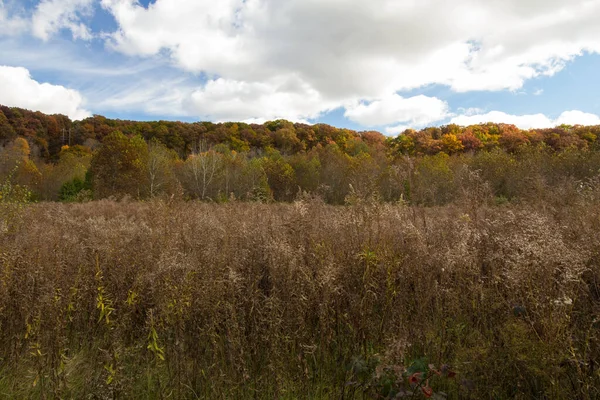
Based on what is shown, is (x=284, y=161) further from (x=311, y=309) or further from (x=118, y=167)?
(x=311, y=309)

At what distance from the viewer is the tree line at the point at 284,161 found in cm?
919

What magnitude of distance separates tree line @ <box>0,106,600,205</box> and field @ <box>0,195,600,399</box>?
1.46 meters

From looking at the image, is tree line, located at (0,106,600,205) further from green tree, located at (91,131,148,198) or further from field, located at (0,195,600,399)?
field, located at (0,195,600,399)

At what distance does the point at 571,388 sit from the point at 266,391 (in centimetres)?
220

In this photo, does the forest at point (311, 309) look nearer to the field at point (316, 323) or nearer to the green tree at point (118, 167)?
the field at point (316, 323)

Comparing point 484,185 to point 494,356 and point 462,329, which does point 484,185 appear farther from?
point 494,356

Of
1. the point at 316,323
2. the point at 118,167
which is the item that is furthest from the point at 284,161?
the point at 316,323

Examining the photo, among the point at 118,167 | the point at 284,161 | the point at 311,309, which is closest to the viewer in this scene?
the point at 311,309

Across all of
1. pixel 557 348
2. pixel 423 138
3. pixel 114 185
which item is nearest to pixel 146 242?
pixel 557 348

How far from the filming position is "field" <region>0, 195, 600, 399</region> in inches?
103

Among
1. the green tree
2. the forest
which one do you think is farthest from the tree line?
the forest

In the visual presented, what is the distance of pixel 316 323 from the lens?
336 cm

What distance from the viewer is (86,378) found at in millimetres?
2914

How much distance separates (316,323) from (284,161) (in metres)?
50.0
